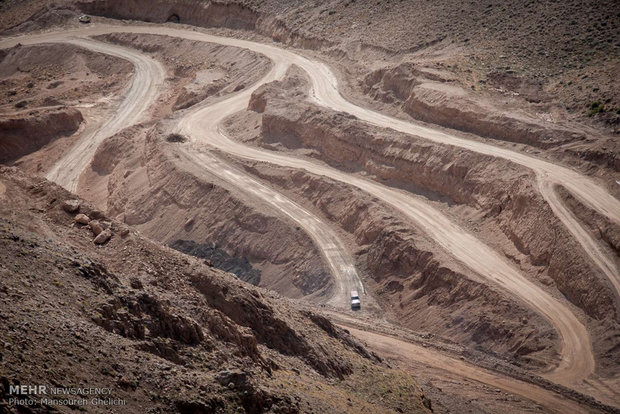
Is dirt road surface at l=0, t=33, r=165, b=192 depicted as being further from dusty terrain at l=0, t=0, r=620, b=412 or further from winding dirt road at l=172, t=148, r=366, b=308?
winding dirt road at l=172, t=148, r=366, b=308

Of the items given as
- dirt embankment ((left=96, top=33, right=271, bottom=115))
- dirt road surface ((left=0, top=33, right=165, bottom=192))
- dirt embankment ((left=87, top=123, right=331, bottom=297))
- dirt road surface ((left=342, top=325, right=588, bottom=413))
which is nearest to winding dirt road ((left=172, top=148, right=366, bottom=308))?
dirt embankment ((left=87, top=123, right=331, bottom=297))

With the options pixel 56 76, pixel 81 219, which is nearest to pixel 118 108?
pixel 56 76

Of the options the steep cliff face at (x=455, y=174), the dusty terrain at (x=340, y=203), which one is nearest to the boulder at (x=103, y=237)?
the dusty terrain at (x=340, y=203)

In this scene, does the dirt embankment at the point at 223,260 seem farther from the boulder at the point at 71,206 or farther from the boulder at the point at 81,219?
the boulder at the point at 81,219

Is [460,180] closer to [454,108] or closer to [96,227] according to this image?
[454,108]

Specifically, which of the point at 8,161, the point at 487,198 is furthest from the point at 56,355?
the point at 8,161
